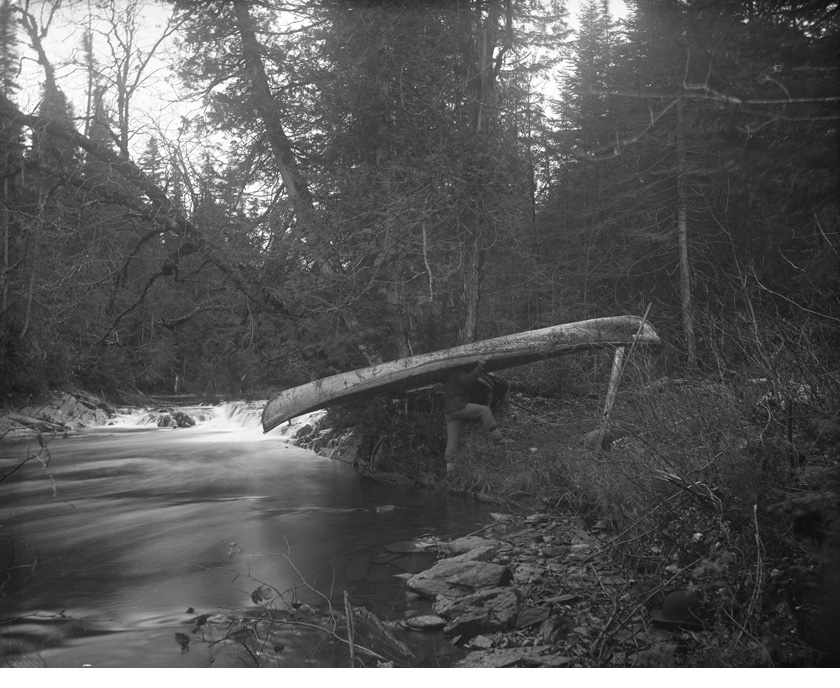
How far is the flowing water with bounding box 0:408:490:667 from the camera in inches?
135

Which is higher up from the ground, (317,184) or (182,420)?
(317,184)

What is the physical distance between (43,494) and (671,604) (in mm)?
7423

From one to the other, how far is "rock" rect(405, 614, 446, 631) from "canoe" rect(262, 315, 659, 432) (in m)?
3.92

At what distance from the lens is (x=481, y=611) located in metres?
3.30

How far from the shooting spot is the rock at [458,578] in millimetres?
3797

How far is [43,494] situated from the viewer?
7.36 metres

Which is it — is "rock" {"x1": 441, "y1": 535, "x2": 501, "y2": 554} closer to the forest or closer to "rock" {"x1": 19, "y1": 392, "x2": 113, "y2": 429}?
the forest

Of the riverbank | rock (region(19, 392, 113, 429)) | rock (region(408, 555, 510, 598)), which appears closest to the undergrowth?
the riverbank

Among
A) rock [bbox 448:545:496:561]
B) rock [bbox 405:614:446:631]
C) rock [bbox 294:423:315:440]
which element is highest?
rock [bbox 448:545:496:561]

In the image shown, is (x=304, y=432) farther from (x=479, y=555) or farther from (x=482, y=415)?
(x=479, y=555)

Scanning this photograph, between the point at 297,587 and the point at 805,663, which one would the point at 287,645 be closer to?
the point at 297,587

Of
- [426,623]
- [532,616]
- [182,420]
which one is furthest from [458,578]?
[182,420]

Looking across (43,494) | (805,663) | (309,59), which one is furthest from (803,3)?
(43,494)

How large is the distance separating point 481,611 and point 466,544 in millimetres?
1633
